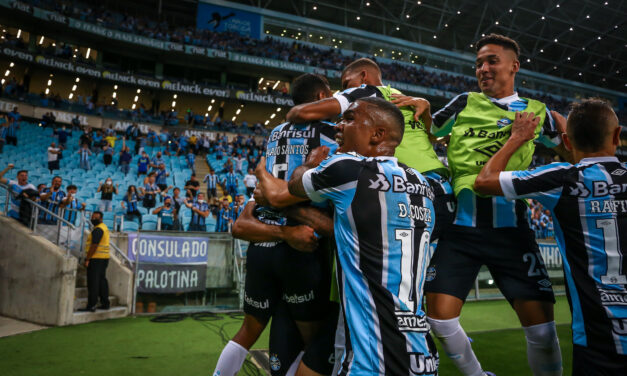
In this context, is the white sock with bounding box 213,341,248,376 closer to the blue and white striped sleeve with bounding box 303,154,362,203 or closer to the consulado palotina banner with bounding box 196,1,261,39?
the blue and white striped sleeve with bounding box 303,154,362,203

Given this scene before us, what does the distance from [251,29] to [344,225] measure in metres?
33.6

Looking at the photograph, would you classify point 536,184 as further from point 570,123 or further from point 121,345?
point 121,345

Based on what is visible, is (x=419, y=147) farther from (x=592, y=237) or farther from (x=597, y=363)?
(x=597, y=363)

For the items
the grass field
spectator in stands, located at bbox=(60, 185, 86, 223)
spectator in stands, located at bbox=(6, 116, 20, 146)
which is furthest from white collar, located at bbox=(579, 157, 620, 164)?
spectator in stands, located at bbox=(6, 116, 20, 146)

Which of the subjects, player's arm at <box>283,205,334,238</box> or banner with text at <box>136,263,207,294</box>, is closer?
player's arm at <box>283,205,334,238</box>

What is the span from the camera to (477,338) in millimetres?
5949

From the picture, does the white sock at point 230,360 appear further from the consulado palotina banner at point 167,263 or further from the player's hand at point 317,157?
the consulado palotina banner at point 167,263

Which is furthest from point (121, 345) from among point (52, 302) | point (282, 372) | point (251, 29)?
point (251, 29)

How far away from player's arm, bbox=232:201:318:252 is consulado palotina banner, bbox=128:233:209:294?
241 inches

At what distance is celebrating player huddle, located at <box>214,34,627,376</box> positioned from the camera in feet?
5.65

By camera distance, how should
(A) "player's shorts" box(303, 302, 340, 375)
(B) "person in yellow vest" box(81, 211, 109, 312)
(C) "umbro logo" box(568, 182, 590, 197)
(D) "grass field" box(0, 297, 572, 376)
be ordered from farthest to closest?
(B) "person in yellow vest" box(81, 211, 109, 312) < (D) "grass field" box(0, 297, 572, 376) < (A) "player's shorts" box(303, 302, 340, 375) < (C) "umbro logo" box(568, 182, 590, 197)

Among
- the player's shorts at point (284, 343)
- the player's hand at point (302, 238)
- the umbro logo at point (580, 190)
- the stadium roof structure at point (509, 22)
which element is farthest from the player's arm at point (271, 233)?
the stadium roof structure at point (509, 22)

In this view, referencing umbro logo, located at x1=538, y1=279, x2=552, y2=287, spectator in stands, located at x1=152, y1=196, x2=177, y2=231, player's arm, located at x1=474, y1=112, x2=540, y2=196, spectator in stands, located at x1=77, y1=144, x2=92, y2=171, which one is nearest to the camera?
player's arm, located at x1=474, y1=112, x2=540, y2=196

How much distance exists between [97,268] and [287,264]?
6444 millimetres
